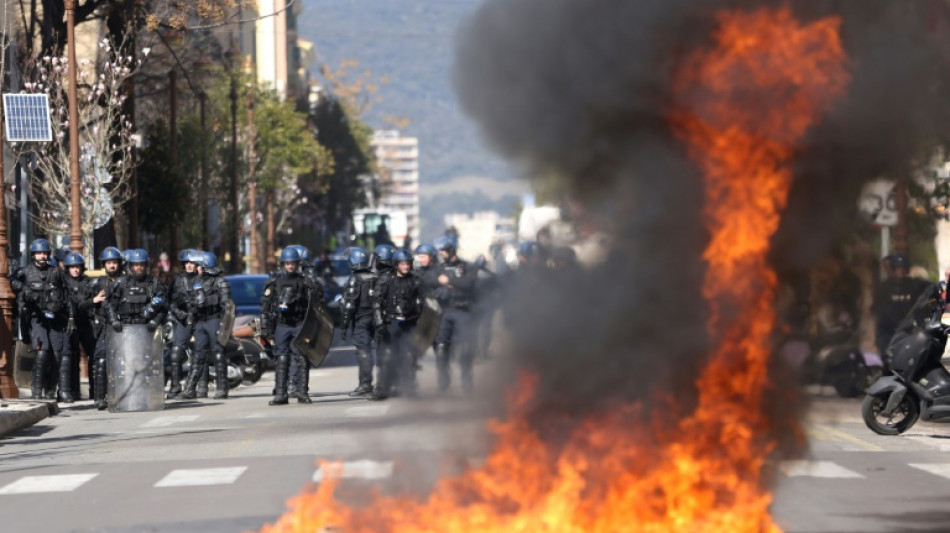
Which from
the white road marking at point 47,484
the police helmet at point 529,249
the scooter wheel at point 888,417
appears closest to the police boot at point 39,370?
the white road marking at point 47,484

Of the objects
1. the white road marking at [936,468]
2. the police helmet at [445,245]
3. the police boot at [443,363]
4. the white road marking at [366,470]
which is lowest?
the white road marking at [936,468]

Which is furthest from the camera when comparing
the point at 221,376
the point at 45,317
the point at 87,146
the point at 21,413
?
the point at 87,146

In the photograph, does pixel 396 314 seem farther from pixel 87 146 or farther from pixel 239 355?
pixel 87 146

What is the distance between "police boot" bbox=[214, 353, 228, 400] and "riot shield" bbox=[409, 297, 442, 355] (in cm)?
257

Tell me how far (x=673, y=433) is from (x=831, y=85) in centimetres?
178

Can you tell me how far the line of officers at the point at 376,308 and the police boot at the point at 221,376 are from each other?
2.97 feet

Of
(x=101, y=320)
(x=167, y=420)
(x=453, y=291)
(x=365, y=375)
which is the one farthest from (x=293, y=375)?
(x=101, y=320)

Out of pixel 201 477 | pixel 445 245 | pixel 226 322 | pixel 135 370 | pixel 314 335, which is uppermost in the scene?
pixel 445 245

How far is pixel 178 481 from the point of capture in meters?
12.9

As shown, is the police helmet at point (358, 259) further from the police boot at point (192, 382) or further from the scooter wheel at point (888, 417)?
the scooter wheel at point (888, 417)

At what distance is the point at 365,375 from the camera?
69.5ft

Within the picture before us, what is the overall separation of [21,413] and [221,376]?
3.98 m

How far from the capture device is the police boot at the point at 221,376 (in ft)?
72.3

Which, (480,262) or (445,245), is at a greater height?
(445,245)
